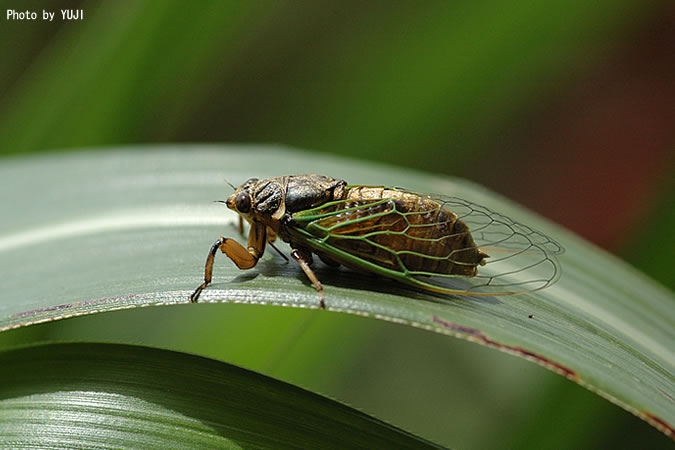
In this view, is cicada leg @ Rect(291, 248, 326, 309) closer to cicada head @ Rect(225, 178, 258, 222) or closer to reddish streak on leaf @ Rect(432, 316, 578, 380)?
cicada head @ Rect(225, 178, 258, 222)

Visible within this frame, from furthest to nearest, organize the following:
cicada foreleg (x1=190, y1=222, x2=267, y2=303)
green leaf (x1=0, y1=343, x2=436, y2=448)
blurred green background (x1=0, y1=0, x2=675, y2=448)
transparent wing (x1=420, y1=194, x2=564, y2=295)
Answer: blurred green background (x1=0, y1=0, x2=675, y2=448) → transparent wing (x1=420, y1=194, x2=564, y2=295) → cicada foreleg (x1=190, y1=222, x2=267, y2=303) → green leaf (x1=0, y1=343, x2=436, y2=448)

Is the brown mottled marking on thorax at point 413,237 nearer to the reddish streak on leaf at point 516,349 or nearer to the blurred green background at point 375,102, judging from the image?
the reddish streak on leaf at point 516,349

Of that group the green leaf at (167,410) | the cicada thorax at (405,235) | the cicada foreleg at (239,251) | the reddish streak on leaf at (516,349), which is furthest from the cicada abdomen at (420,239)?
the green leaf at (167,410)

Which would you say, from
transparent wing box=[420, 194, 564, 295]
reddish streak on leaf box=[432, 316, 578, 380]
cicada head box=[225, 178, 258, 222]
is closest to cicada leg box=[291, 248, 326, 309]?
cicada head box=[225, 178, 258, 222]

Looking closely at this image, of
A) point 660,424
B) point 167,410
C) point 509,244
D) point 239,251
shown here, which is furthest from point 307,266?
point 660,424

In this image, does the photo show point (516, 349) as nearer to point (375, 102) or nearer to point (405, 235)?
point (405, 235)

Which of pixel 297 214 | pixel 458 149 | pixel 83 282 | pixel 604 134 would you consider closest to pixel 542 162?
pixel 604 134
